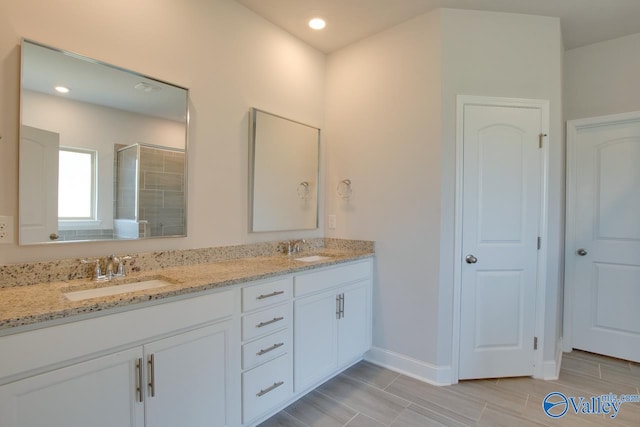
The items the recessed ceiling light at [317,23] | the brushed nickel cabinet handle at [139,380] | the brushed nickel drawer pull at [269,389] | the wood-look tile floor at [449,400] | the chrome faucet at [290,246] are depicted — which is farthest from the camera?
the chrome faucet at [290,246]

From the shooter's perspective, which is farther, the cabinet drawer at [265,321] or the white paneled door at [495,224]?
the white paneled door at [495,224]

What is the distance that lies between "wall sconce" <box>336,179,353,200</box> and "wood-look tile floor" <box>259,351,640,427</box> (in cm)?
148

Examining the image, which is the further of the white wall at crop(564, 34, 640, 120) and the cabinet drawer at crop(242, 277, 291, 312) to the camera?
the white wall at crop(564, 34, 640, 120)

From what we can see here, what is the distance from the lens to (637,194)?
8.92 feet

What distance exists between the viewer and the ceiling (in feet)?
7.61

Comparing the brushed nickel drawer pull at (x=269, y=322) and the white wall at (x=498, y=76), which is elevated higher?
the white wall at (x=498, y=76)

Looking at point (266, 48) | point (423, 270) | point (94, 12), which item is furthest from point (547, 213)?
point (94, 12)

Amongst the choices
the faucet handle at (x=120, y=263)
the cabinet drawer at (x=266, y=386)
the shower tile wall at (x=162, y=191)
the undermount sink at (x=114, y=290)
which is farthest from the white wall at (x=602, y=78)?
the faucet handle at (x=120, y=263)

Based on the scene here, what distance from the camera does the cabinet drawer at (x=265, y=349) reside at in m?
1.75

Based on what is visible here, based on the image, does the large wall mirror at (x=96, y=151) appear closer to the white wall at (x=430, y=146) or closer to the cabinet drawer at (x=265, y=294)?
the cabinet drawer at (x=265, y=294)

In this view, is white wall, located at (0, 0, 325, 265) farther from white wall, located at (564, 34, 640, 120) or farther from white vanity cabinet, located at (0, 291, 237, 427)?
white wall, located at (564, 34, 640, 120)

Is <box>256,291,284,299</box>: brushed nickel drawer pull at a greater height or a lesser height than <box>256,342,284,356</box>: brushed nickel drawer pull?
greater

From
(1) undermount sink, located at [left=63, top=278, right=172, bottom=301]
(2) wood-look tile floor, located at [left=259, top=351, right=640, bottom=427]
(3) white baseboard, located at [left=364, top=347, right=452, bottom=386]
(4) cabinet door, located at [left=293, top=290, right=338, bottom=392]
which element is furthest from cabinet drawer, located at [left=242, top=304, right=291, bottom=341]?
(3) white baseboard, located at [left=364, top=347, right=452, bottom=386]

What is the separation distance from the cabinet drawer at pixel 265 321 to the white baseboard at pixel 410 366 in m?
1.13
